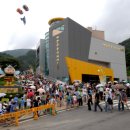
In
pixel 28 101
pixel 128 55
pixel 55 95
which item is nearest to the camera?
pixel 28 101

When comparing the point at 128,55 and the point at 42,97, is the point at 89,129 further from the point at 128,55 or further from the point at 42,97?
the point at 128,55

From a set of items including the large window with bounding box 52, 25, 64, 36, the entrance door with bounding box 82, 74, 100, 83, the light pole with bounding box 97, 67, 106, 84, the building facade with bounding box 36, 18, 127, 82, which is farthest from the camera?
the entrance door with bounding box 82, 74, 100, 83

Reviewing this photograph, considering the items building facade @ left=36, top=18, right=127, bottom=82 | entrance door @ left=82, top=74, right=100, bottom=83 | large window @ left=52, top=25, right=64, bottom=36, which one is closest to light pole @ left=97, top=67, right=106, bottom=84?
building facade @ left=36, top=18, right=127, bottom=82

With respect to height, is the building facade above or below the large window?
below

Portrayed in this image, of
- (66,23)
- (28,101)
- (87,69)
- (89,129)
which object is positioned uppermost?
(66,23)

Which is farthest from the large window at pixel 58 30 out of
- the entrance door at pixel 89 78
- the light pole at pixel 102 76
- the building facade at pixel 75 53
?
the light pole at pixel 102 76

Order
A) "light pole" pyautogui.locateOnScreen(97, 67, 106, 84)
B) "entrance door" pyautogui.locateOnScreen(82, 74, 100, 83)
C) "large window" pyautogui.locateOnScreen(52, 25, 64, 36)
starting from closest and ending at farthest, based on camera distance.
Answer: "light pole" pyautogui.locateOnScreen(97, 67, 106, 84) → "large window" pyautogui.locateOnScreen(52, 25, 64, 36) → "entrance door" pyautogui.locateOnScreen(82, 74, 100, 83)

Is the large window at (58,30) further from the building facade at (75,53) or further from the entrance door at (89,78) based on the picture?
the entrance door at (89,78)

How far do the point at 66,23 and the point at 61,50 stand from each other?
5442mm

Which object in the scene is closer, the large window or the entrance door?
the large window

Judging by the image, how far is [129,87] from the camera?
26125mm

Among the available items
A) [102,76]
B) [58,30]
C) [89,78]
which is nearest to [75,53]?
[58,30]

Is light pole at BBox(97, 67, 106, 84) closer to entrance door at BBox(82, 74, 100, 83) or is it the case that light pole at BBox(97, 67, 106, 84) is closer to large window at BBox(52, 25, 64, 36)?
entrance door at BBox(82, 74, 100, 83)

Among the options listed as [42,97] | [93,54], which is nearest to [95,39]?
[93,54]
